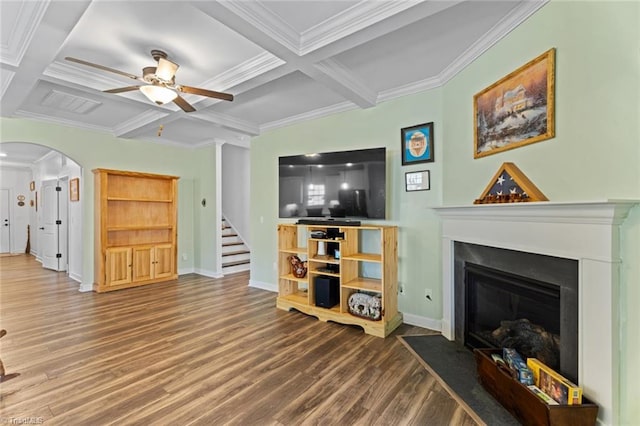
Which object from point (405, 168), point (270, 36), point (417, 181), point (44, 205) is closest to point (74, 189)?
point (44, 205)

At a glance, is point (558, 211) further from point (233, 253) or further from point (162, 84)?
point (233, 253)

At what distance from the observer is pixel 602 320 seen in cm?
152

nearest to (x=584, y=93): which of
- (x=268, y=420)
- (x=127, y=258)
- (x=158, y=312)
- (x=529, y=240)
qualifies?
(x=529, y=240)

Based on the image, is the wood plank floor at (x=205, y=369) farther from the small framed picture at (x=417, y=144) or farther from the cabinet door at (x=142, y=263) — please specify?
the small framed picture at (x=417, y=144)

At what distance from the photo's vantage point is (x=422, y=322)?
10.3 ft

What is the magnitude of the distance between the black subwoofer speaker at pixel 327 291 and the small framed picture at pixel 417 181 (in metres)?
1.37

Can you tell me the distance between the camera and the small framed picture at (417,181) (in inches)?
121

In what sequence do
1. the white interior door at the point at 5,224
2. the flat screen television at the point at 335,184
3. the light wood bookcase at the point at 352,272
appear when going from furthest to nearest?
the white interior door at the point at 5,224, the flat screen television at the point at 335,184, the light wood bookcase at the point at 352,272

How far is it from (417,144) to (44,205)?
831 centimetres

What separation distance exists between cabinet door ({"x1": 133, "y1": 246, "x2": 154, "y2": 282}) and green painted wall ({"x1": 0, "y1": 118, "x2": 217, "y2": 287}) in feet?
2.05

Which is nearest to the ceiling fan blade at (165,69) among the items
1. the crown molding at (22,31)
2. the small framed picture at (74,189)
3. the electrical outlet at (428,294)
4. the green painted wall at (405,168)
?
the crown molding at (22,31)

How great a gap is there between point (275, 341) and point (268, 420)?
3.49ft

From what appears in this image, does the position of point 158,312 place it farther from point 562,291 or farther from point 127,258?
point 562,291

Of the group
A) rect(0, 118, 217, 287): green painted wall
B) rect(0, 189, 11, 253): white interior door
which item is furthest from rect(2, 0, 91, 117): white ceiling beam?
rect(0, 189, 11, 253): white interior door
